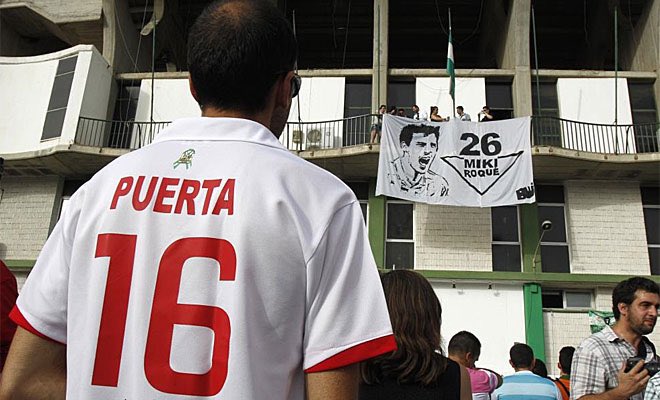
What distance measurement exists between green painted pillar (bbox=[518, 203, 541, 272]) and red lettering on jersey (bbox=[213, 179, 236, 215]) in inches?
708

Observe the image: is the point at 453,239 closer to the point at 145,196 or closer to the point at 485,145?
the point at 485,145

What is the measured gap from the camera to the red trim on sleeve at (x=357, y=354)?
4.14 ft

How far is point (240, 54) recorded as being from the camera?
1496 mm

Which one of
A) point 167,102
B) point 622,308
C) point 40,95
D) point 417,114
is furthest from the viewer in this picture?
point 167,102

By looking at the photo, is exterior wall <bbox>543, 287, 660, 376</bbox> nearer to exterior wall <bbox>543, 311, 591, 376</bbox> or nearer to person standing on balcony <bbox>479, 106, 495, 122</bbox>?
exterior wall <bbox>543, 311, 591, 376</bbox>

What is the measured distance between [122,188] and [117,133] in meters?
20.8

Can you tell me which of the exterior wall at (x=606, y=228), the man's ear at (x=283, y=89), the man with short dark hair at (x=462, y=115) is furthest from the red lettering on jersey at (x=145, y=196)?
the exterior wall at (x=606, y=228)

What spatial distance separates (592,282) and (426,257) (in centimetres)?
465

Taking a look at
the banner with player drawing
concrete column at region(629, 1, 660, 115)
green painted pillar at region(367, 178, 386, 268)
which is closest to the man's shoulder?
the banner with player drawing

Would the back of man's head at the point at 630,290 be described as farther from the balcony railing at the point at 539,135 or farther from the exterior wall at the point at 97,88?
the exterior wall at the point at 97,88

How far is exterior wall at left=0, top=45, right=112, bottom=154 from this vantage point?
19848 millimetres

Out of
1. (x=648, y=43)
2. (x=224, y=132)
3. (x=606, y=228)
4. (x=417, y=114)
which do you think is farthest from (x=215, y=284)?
(x=648, y=43)

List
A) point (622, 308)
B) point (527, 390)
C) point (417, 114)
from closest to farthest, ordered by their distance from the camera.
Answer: point (622, 308)
point (527, 390)
point (417, 114)

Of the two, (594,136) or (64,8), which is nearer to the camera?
(594,136)
